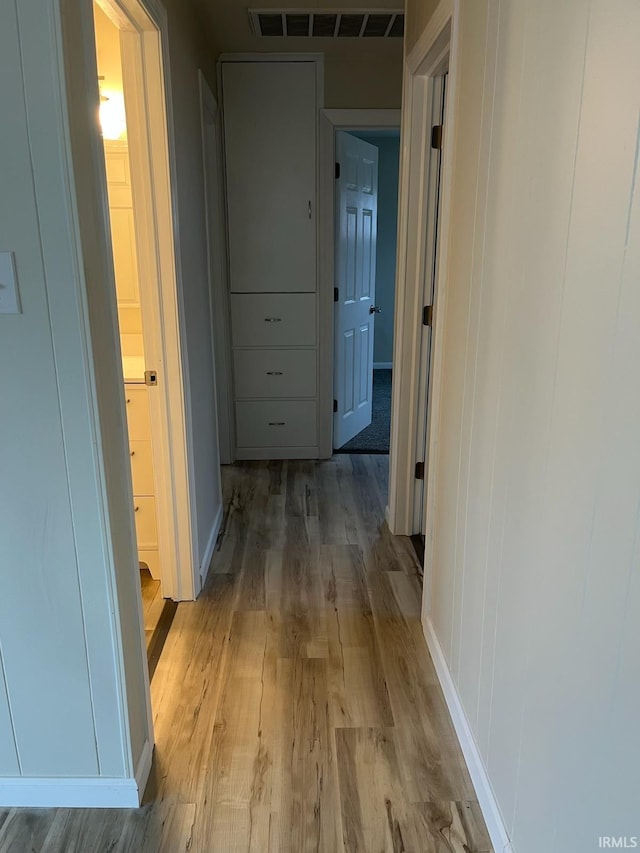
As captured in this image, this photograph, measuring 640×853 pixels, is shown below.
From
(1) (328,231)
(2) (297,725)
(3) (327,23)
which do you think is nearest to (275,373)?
(1) (328,231)

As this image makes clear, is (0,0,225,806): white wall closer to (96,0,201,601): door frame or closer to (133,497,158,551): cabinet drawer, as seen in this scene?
(96,0,201,601): door frame

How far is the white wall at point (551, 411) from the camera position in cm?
90

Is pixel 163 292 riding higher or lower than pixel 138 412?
higher

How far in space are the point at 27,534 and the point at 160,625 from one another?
1.10 m

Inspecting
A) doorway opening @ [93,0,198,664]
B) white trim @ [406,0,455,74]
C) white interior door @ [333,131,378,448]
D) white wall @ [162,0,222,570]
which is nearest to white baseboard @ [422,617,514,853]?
doorway opening @ [93,0,198,664]

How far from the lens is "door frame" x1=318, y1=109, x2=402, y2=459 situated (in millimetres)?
3650

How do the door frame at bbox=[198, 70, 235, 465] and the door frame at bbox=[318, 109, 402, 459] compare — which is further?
the door frame at bbox=[318, 109, 402, 459]

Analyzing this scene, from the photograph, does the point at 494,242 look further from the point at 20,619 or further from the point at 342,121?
the point at 342,121

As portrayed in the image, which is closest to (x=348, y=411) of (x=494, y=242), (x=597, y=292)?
(x=494, y=242)

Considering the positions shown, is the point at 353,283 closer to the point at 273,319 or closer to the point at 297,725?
the point at 273,319

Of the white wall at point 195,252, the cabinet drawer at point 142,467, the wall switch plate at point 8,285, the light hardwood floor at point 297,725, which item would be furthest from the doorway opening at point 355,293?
the wall switch plate at point 8,285

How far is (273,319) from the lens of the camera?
12.9ft

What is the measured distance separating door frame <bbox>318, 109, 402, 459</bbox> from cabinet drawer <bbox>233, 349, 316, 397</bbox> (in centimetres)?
9

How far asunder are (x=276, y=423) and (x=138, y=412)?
1.74 meters
